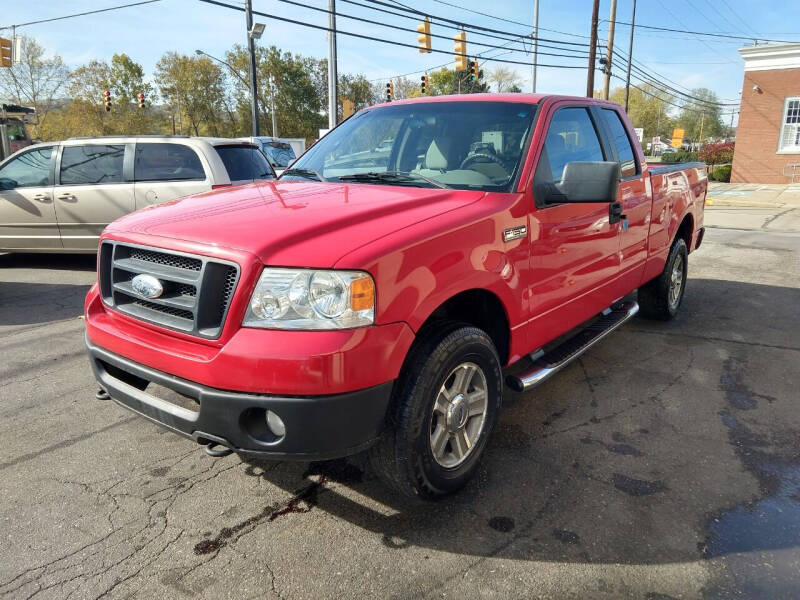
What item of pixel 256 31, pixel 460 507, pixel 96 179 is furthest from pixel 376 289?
pixel 256 31

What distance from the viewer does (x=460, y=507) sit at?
2773 millimetres

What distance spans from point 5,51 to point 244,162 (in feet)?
65.0

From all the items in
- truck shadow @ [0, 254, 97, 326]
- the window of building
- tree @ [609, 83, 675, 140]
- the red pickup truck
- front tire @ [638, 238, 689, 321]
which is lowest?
truck shadow @ [0, 254, 97, 326]

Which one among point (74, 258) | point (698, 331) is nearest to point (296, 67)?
point (74, 258)

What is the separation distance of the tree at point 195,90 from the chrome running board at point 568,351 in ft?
190

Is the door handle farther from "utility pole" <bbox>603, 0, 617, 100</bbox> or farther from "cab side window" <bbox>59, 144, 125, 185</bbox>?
"utility pole" <bbox>603, 0, 617, 100</bbox>

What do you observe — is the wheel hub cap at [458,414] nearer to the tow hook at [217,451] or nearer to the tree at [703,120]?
the tow hook at [217,451]

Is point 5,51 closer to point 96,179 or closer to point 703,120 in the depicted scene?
point 96,179

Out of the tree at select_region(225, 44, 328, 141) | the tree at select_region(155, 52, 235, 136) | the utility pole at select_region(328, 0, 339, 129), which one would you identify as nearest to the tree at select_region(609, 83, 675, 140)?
the tree at select_region(225, 44, 328, 141)

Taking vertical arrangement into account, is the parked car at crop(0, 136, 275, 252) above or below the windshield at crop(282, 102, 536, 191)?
below

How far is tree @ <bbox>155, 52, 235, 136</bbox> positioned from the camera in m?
54.1

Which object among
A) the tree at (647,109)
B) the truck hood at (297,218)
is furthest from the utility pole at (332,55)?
the tree at (647,109)

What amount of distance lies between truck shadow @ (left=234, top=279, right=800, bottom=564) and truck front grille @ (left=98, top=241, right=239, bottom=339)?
101 cm

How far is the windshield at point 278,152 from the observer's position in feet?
50.3
